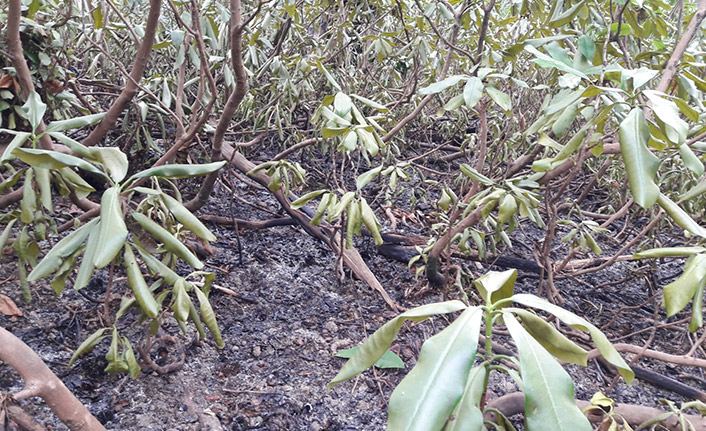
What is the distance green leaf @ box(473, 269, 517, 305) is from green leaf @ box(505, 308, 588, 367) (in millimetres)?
52

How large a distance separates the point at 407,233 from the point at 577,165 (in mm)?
1214

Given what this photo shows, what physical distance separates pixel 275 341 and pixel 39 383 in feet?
3.05

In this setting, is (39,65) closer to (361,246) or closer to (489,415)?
(361,246)

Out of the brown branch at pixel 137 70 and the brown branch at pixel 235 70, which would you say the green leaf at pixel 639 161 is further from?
the brown branch at pixel 137 70

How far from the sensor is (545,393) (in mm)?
565

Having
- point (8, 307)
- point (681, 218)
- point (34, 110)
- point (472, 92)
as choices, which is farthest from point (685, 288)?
point (8, 307)

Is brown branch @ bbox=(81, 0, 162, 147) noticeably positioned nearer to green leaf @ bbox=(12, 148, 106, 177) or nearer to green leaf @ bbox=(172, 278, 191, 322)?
green leaf @ bbox=(12, 148, 106, 177)

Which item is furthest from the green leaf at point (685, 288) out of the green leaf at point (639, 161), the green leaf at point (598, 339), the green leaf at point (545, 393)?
the green leaf at point (545, 393)

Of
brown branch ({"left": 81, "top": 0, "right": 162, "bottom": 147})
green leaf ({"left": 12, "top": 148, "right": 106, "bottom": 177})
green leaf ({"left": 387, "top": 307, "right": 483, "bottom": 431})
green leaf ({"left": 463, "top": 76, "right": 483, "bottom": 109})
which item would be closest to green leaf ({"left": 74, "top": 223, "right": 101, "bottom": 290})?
green leaf ({"left": 12, "top": 148, "right": 106, "bottom": 177})

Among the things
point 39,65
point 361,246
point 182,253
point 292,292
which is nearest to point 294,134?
point 361,246

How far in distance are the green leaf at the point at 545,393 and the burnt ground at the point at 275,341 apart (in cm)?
100

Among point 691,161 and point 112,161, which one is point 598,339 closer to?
point 691,161

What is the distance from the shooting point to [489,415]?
1.38 m

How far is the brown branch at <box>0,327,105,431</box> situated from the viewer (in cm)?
88
